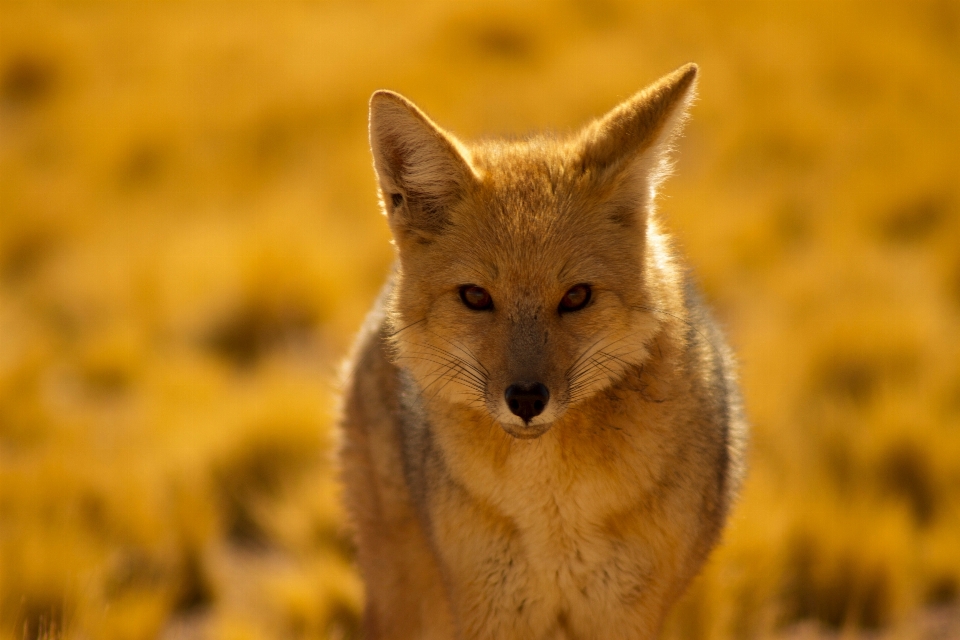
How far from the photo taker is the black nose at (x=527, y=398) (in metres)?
2.46

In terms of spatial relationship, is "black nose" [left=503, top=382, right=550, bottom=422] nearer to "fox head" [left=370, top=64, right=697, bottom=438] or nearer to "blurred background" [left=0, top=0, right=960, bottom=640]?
"fox head" [left=370, top=64, right=697, bottom=438]

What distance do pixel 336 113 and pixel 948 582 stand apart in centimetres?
801

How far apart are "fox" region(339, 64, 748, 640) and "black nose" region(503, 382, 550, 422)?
0.03m

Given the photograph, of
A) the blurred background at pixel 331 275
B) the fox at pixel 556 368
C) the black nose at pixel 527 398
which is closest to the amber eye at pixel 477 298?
the fox at pixel 556 368

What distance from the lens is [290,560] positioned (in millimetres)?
4738

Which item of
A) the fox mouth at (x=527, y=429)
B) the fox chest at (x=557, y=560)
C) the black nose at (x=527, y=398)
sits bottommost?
the fox chest at (x=557, y=560)

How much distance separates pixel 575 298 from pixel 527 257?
0.18 meters

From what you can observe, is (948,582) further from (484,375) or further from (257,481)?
(257,481)

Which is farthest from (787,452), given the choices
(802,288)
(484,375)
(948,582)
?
(484,375)

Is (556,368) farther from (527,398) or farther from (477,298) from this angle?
(477,298)

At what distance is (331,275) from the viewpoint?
300 inches

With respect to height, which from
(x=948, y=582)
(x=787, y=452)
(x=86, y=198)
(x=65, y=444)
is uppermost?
(x=86, y=198)

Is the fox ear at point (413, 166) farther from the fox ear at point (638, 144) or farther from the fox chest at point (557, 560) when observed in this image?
the fox chest at point (557, 560)

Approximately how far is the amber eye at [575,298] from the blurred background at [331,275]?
1.73 meters
